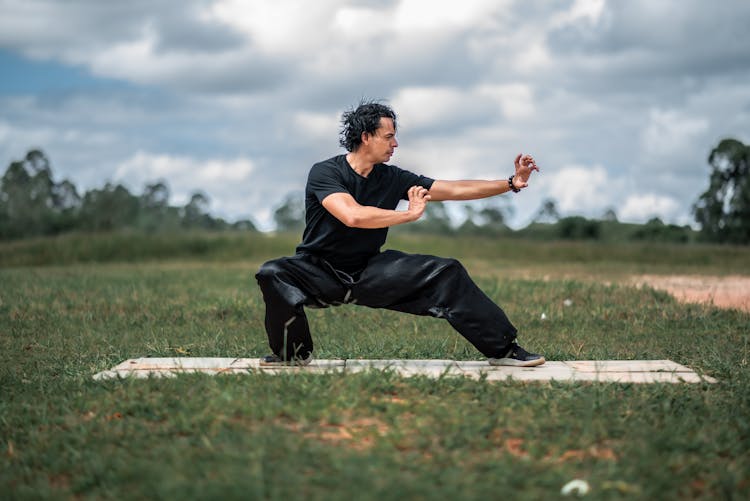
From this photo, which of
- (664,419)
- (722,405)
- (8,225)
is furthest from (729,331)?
(8,225)

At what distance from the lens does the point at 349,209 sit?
5.74m

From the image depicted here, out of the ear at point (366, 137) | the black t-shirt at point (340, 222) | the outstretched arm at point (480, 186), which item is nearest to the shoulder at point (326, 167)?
the black t-shirt at point (340, 222)

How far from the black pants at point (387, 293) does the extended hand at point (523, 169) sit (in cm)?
93

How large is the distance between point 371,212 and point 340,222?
0.57 meters

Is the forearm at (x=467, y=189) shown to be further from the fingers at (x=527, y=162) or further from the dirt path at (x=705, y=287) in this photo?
the dirt path at (x=705, y=287)

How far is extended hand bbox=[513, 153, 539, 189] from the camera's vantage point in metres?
6.48

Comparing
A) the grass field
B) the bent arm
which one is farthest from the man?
the grass field

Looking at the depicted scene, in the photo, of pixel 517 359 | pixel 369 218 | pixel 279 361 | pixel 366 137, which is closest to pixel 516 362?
pixel 517 359

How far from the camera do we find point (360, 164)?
20.7 feet

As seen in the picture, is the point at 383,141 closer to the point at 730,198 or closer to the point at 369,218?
the point at 369,218

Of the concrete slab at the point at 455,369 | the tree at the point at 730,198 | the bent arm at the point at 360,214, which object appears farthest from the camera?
the tree at the point at 730,198

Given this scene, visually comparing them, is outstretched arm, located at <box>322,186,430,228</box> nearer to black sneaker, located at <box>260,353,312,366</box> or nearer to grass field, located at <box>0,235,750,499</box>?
grass field, located at <box>0,235,750,499</box>

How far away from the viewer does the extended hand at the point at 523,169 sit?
6480 mm

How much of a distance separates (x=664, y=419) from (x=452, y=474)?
5.74 feet
